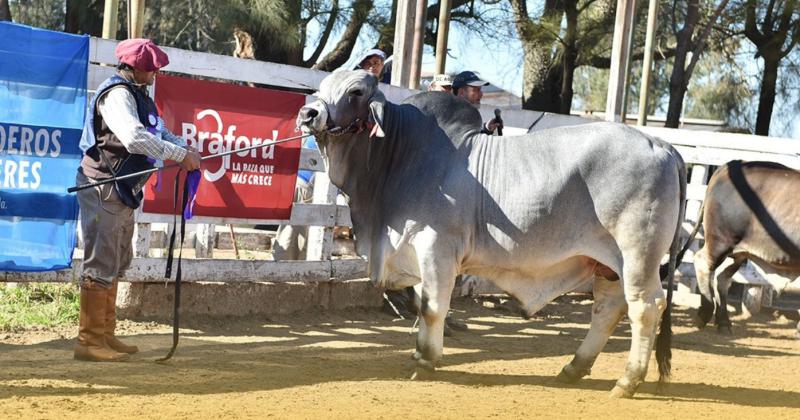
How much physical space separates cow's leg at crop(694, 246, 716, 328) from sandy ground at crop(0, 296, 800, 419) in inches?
36.8

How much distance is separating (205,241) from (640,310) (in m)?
5.09

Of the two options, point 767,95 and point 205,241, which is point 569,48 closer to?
point 767,95

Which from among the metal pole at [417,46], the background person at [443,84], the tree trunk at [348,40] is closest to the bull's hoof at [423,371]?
the background person at [443,84]

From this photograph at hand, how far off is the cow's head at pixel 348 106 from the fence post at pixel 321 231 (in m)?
2.76

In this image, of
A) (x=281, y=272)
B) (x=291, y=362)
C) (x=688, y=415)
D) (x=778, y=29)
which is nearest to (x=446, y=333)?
(x=281, y=272)

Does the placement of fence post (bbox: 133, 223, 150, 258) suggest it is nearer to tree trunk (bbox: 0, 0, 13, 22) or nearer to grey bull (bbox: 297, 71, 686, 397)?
grey bull (bbox: 297, 71, 686, 397)

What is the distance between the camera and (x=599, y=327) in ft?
25.6

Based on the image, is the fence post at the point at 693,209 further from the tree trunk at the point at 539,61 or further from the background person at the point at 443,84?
the tree trunk at the point at 539,61

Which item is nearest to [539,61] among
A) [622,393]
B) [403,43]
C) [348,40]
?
[348,40]

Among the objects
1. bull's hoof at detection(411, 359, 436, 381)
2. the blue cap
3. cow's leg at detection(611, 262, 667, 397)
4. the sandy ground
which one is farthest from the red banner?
cow's leg at detection(611, 262, 667, 397)

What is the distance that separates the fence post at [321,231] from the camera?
33.5 feet

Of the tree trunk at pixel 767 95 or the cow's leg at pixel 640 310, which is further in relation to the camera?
the tree trunk at pixel 767 95

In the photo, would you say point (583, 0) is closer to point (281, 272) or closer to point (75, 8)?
point (75, 8)

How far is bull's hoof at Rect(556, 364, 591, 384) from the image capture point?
25.5 feet
